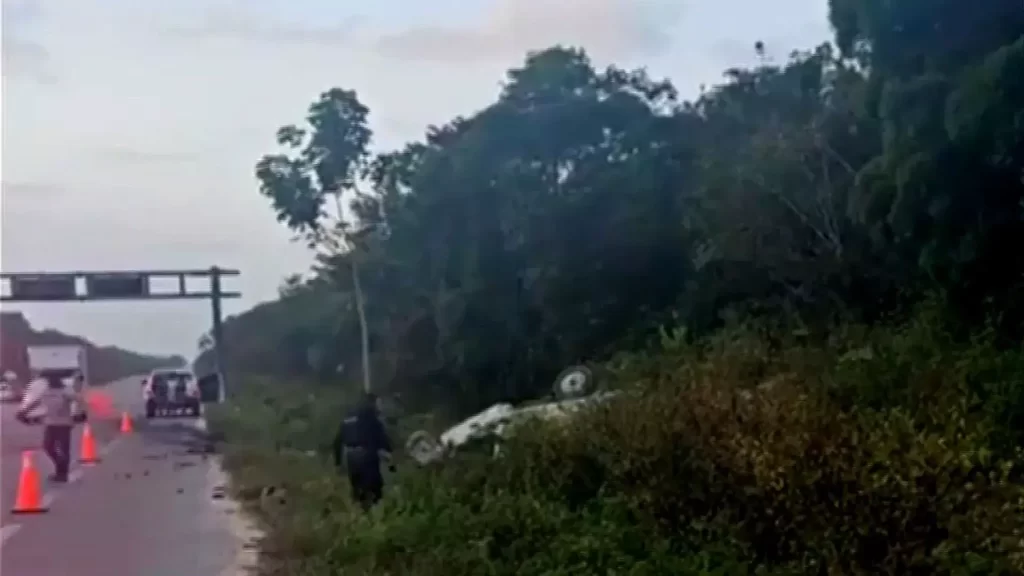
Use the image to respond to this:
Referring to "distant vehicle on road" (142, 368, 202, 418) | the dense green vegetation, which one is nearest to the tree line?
the dense green vegetation

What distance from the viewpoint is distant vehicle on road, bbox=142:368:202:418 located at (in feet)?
126

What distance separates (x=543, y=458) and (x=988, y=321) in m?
4.63

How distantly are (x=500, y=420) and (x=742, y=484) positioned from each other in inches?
233

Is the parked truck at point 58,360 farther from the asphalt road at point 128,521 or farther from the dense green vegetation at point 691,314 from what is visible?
the asphalt road at point 128,521

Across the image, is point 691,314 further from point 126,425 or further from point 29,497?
point 126,425

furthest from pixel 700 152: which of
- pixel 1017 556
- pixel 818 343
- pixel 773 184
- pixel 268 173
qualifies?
pixel 1017 556

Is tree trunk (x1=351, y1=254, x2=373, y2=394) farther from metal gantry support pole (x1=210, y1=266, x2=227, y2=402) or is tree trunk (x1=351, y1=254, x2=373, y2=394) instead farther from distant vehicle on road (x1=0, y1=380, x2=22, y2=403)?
distant vehicle on road (x1=0, y1=380, x2=22, y2=403)

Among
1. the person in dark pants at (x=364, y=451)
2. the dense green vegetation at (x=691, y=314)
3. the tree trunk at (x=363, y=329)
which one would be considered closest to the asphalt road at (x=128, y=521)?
the dense green vegetation at (x=691, y=314)

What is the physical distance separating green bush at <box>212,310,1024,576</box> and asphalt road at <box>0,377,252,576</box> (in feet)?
2.48

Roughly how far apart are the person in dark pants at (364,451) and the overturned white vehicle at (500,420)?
67 centimetres

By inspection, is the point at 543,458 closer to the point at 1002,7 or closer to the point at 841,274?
the point at 1002,7

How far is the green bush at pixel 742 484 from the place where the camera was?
8570 mm

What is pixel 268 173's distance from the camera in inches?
971

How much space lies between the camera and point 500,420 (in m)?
15.2
